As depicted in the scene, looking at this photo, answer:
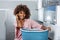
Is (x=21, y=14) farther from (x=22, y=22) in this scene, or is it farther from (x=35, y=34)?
(x=35, y=34)

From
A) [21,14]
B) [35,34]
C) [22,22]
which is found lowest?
[35,34]

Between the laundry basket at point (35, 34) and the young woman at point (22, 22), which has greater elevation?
the young woman at point (22, 22)

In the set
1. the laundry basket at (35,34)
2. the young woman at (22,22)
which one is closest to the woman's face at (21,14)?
the young woman at (22,22)

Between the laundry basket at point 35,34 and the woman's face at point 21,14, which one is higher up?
the woman's face at point 21,14

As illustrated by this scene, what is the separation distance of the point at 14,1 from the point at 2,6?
27 cm

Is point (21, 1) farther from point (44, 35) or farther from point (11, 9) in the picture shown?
point (44, 35)

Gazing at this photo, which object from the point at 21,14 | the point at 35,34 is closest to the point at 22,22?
the point at 21,14

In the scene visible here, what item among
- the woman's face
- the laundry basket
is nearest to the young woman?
the woman's face

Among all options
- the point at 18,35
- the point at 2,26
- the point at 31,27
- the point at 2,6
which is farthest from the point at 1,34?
the point at 2,6

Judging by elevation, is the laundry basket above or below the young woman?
below

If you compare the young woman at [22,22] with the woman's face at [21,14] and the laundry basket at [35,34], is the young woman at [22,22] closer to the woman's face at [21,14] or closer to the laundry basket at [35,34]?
the woman's face at [21,14]

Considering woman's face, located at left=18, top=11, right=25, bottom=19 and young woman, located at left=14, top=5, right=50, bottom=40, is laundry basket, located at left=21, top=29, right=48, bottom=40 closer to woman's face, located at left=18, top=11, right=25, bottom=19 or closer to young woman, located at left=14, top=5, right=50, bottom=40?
young woman, located at left=14, top=5, right=50, bottom=40

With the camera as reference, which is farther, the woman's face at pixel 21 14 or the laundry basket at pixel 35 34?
the woman's face at pixel 21 14

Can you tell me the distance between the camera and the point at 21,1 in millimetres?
3592
